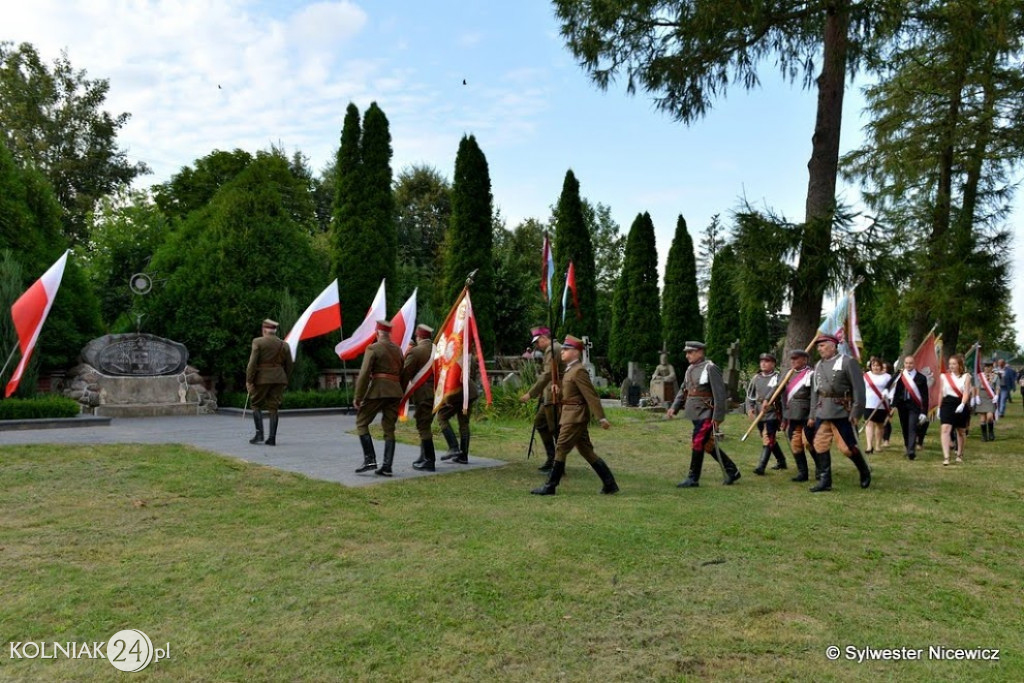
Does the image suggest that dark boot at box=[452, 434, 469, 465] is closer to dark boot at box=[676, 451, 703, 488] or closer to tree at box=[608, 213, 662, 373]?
dark boot at box=[676, 451, 703, 488]

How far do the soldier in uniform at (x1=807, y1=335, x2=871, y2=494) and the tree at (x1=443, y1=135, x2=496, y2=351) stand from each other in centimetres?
1801

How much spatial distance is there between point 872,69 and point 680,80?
3177 mm

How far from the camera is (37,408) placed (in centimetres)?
1325

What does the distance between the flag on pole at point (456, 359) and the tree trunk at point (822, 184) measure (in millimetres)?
5628

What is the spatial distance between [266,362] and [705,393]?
6424 millimetres

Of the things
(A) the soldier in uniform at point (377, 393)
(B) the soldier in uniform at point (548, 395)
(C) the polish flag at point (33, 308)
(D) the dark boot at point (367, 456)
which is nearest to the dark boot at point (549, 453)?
(B) the soldier in uniform at point (548, 395)

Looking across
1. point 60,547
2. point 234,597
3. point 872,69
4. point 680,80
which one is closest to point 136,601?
point 234,597

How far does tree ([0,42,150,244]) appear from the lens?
118 feet

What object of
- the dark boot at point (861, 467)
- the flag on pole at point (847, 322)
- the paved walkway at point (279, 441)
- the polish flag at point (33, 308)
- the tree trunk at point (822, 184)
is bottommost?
the paved walkway at point (279, 441)

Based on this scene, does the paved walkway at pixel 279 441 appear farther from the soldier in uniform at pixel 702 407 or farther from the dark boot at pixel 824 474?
the dark boot at pixel 824 474

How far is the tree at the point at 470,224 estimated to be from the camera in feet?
86.2

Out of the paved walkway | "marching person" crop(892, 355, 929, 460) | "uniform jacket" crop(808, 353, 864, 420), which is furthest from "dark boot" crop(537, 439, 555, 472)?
"marching person" crop(892, 355, 929, 460)

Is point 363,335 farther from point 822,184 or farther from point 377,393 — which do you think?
point 822,184

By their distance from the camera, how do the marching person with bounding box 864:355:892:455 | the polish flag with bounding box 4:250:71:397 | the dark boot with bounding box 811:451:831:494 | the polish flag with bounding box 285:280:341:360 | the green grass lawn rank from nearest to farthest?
the green grass lawn
the dark boot with bounding box 811:451:831:494
the polish flag with bounding box 4:250:71:397
the polish flag with bounding box 285:280:341:360
the marching person with bounding box 864:355:892:455
